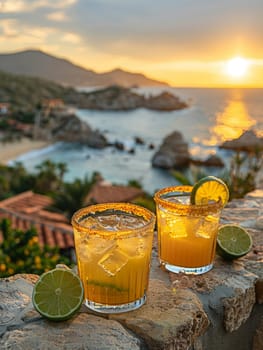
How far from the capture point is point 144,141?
4591 centimetres

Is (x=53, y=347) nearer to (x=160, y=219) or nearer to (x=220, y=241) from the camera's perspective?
(x=160, y=219)

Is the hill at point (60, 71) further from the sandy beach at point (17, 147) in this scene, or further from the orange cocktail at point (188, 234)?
the orange cocktail at point (188, 234)

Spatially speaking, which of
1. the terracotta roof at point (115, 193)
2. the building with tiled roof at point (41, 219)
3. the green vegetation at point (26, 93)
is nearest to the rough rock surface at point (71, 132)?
the green vegetation at point (26, 93)

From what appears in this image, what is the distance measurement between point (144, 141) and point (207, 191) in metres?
44.6

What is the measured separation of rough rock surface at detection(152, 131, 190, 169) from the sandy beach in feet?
36.8

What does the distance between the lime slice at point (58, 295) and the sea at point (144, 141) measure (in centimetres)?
1211

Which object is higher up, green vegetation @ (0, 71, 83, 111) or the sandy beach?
green vegetation @ (0, 71, 83, 111)

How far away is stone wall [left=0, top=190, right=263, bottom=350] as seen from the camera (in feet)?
3.42

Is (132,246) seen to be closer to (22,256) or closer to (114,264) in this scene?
(114,264)

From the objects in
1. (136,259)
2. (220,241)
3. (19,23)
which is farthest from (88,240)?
(19,23)

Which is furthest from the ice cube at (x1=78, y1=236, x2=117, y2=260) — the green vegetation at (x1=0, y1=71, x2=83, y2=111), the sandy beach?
the green vegetation at (x1=0, y1=71, x2=83, y2=111)

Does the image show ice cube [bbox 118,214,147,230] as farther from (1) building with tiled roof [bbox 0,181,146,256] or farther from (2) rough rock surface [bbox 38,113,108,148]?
(2) rough rock surface [bbox 38,113,108,148]

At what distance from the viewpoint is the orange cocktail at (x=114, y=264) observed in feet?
3.89

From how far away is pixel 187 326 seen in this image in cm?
111
